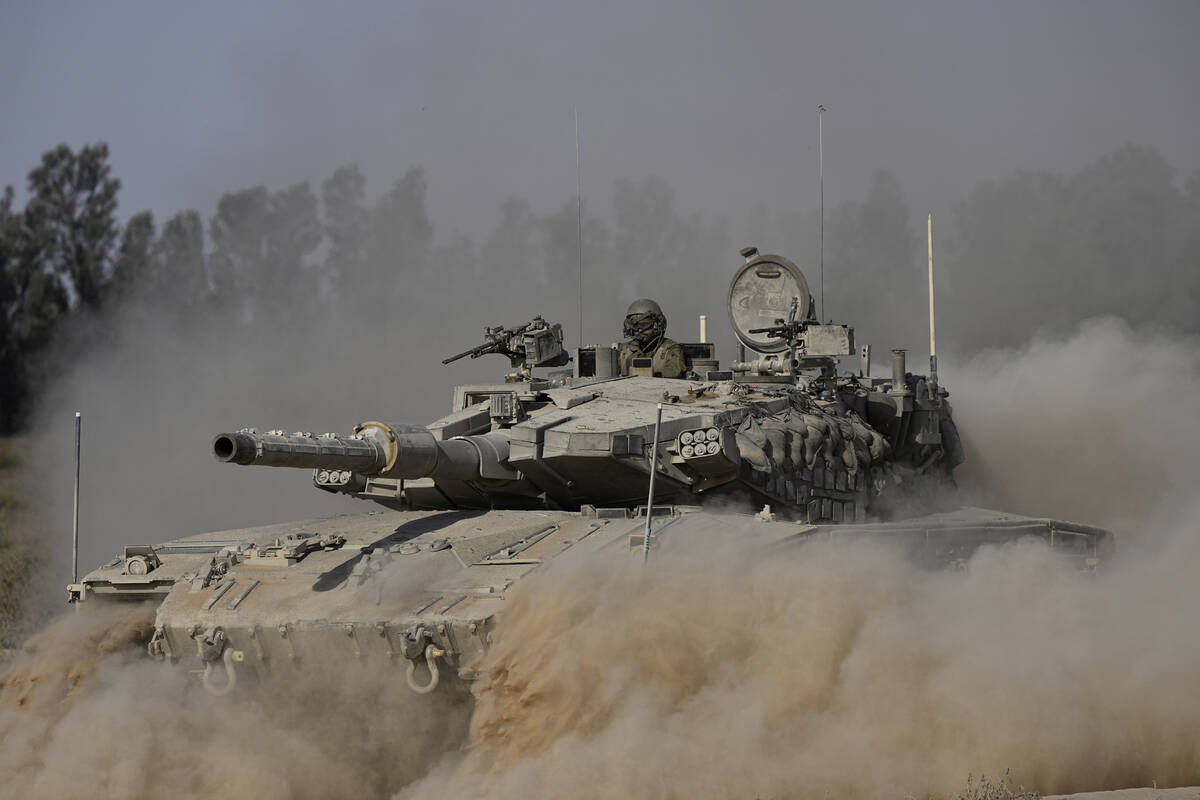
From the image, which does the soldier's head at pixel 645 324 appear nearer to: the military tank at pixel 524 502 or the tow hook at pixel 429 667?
the military tank at pixel 524 502

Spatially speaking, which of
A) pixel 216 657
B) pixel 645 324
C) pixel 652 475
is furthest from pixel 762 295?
pixel 216 657

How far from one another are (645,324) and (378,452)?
213 inches

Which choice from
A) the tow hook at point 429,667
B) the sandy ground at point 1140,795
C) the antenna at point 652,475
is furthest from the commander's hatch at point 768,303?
the tow hook at point 429,667

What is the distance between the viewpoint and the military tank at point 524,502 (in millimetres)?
11359

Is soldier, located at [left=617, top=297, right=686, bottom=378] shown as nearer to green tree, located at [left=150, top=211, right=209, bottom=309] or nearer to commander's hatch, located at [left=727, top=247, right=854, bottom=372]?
commander's hatch, located at [left=727, top=247, right=854, bottom=372]

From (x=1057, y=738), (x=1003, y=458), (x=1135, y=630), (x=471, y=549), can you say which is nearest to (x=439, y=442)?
(x=471, y=549)

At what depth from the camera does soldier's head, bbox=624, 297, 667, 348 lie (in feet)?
54.6

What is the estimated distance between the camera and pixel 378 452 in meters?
11.9

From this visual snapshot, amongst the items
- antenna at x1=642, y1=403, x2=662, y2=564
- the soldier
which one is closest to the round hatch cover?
the soldier

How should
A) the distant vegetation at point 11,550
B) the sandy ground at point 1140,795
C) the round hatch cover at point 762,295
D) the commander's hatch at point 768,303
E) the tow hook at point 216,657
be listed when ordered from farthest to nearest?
1. the distant vegetation at point 11,550
2. the round hatch cover at point 762,295
3. the commander's hatch at point 768,303
4. the tow hook at point 216,657
5. the sandy ground at point 1140,795

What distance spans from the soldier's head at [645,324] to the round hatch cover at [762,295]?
4.18ft

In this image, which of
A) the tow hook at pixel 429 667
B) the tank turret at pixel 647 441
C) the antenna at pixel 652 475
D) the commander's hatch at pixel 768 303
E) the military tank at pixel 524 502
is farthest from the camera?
the commander's hatch at pixel 768 303

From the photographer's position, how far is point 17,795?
38.0 ft

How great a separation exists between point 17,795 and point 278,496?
520 inches
